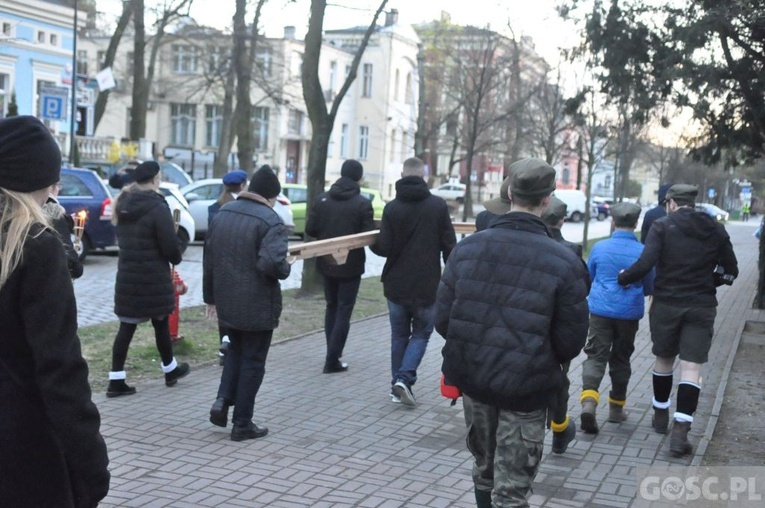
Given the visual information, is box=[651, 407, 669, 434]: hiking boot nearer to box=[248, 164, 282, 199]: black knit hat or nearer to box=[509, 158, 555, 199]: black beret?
box=[248, 164, 282, 199]: black knit hat

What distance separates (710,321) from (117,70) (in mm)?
59163

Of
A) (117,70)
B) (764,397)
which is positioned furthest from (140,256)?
(117,70)

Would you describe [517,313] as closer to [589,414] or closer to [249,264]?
[249,264]

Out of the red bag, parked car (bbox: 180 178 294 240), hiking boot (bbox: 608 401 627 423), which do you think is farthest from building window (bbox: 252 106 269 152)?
the red bag

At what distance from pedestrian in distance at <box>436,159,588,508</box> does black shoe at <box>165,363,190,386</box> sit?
4479mm

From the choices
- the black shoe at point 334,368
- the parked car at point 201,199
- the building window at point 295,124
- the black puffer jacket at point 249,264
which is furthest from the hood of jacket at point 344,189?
the building window at point 295,124

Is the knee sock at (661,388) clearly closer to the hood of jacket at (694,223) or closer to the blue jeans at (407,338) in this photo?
the hood of jacket at (694,223)

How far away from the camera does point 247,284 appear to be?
257 inches

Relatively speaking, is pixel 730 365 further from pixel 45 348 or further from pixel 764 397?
pixel 45 348

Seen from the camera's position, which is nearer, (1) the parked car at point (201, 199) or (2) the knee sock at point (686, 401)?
(2) the knee sock at point (686, 401)

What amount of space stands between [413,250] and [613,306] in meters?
1.73

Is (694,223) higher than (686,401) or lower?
higher

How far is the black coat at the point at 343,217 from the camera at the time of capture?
8750 millimetres

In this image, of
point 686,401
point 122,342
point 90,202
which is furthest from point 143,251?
point 90,202
